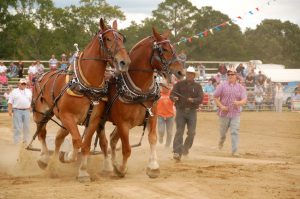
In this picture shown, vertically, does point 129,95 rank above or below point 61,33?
below

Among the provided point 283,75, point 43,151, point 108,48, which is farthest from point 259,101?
point 108,48

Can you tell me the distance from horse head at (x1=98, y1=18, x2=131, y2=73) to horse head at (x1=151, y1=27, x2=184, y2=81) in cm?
58

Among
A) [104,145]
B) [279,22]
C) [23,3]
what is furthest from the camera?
[279,22]

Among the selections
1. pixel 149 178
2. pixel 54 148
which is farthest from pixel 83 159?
pixel 54 148

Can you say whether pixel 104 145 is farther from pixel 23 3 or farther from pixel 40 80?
pixel 23 3

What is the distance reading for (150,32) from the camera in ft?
208

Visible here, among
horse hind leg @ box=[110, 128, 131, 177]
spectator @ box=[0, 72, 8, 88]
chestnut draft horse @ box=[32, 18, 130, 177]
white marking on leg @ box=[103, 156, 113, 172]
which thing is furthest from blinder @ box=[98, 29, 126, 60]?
spectator @ box=[0, 72, 8, 88]

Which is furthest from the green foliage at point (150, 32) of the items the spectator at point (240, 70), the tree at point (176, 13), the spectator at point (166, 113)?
the spectator at point (166, 113)

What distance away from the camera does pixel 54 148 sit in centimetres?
1150

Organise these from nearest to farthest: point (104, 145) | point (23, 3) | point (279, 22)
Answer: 1. point (104, 145)
2. point (23, 3)
3. point (279, 22)

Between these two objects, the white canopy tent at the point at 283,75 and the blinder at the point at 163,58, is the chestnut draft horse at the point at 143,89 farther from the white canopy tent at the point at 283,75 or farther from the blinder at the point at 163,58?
the white canopy tent at the point at 283,75

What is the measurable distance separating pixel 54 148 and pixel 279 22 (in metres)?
78.7

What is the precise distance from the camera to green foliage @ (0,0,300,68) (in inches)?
1857

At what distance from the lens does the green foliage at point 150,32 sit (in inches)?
1857
